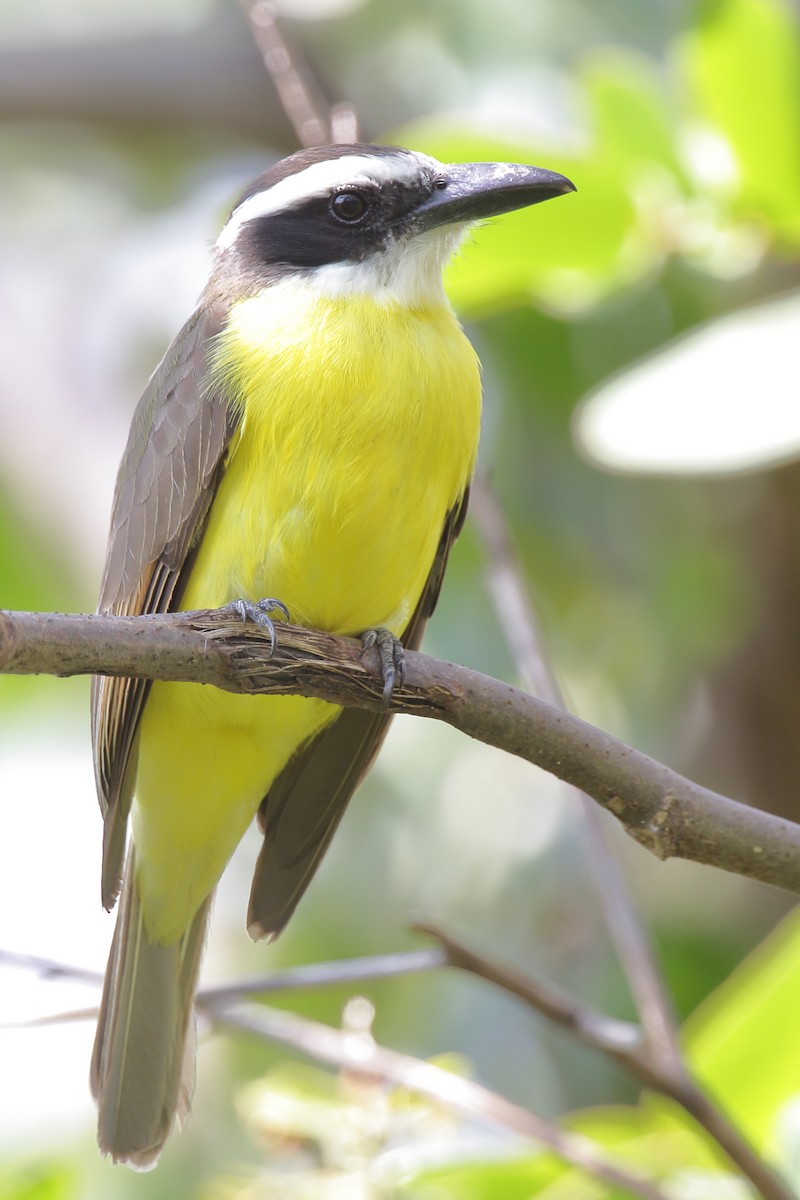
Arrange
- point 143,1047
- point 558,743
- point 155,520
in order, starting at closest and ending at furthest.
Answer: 1. point 558,743
2. point 155,520
3. point 143,1047

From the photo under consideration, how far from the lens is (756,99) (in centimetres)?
386

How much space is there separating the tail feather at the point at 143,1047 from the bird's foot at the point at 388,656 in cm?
107

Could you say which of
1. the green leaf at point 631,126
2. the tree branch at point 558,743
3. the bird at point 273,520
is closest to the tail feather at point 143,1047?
the bird at point 273,520

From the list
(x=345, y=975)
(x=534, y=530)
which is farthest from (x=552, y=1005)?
(x=534, y=530)

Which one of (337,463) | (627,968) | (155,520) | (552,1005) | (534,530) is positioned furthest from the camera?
(534,530)

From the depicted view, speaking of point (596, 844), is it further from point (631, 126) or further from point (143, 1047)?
point (631, 126)

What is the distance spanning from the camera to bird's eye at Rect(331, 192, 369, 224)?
11.9 ft

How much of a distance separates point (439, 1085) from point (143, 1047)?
0.83m

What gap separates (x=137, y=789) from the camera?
3.84 metres

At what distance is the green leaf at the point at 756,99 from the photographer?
12.6 feet

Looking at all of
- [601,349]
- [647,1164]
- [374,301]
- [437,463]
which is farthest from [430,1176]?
[601,349]

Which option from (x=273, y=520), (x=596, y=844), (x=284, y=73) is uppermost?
(x=284, y=73)

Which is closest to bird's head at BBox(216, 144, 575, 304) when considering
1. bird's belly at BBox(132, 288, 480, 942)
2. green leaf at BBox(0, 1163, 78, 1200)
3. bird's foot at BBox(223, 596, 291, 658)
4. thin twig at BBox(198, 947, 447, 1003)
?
bird's belly at BBox(132, 288, 480, 942)

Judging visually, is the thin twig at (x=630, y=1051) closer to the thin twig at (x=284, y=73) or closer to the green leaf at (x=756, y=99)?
the green leaf at (x=756, y=99)
